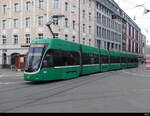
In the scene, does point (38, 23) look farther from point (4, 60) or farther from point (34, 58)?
point (34, 58)

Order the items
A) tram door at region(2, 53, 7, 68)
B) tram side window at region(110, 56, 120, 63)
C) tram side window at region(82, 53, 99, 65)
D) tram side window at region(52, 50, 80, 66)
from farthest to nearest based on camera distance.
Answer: tram door at region(2, 53, 7, 68)
tram side window at region(110, 56, 120, 63)
tram side window at region(82, 53, 99, 65)
tram side window at region(52, 50, 80, 66)

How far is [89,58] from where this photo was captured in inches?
820

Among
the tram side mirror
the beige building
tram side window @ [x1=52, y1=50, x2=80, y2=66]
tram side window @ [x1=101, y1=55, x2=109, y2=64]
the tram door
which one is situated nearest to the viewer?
the tram side mirror

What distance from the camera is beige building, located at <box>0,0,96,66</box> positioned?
35312mm

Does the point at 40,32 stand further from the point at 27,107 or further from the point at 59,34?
the point at 27,107

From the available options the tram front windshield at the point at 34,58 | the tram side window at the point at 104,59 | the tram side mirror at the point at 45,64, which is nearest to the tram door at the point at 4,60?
the tram side window at the point at 104,59

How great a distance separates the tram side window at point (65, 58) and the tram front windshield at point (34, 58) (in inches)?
42.3

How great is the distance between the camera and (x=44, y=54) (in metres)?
13.3

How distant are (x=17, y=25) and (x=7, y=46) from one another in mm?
4313

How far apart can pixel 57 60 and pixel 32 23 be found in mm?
23436

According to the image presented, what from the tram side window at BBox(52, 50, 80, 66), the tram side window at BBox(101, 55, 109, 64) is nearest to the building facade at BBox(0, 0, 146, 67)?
the tram side window at BBox(101, 55, 109, 64)

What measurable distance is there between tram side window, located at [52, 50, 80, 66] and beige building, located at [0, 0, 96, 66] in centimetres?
1788

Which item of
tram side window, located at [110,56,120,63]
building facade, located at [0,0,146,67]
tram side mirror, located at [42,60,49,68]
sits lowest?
tram side mirror, located at [42,60,49,68]

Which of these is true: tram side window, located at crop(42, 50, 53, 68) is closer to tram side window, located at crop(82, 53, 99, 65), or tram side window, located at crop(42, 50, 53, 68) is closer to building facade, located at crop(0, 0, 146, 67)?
tram side window, located at crop(82, 53, 99, 65)
